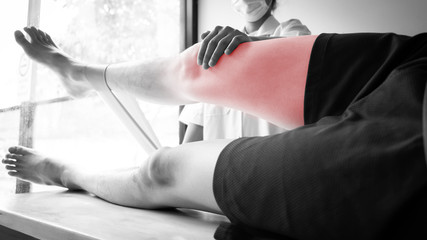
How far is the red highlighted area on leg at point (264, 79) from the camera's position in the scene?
479mm

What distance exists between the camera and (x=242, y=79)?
524 millimetres

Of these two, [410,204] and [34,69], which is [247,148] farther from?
[34,69]

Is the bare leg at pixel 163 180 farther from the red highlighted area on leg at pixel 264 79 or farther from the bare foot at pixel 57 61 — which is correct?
the bare foot at pixel 57 61

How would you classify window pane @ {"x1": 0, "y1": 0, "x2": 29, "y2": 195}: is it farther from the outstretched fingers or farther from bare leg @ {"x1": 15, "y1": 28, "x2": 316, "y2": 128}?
bare leg @ {"x1": 15, "y1": 28, "x2": 316, "y2": 128}

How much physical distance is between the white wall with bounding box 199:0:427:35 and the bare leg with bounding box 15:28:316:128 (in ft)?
4.10

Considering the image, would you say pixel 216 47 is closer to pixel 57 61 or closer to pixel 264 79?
pixel 264 79

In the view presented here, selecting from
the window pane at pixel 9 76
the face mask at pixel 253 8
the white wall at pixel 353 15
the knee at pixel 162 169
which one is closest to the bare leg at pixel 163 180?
the knee at pixel 162 169

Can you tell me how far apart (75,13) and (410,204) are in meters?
1.40

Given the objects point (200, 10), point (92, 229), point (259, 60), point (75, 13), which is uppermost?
point (200, 10)

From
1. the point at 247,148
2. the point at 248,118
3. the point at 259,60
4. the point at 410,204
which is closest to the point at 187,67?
the point at 259,60

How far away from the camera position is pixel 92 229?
1.49ft

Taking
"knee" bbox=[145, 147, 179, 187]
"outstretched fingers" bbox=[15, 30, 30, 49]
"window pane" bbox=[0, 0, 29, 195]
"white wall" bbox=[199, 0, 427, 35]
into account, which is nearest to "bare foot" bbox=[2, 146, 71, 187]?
"window pane" bbox=[0, 0, 29, 195]

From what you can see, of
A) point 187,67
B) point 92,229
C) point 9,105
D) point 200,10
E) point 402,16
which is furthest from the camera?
point 200,10

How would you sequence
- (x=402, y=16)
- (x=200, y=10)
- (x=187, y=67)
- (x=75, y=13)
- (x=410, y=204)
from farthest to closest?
(x=200, y=10) < (x=402, y=16) < (x=75, y=13) < (x=187, y=67) < (x=410, y=204)
